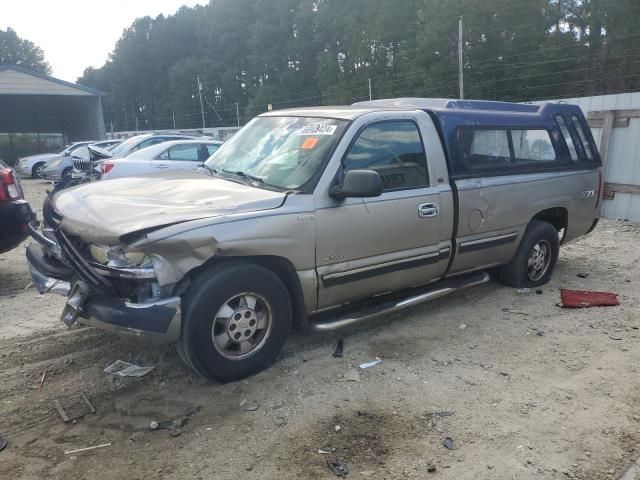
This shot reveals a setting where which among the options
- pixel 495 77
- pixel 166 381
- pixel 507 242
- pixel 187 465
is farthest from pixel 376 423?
pixel 495 77

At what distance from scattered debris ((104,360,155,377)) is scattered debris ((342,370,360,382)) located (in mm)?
1455

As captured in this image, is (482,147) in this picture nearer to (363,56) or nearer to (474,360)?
(474,360)

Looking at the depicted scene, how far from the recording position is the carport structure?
2998 cm

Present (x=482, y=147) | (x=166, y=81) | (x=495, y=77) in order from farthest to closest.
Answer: (x=166, y=81), (x=495, y=77), (x=482, y=147)

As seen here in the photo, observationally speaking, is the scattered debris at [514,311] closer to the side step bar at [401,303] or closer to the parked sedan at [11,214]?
the side step bar at [401,303]

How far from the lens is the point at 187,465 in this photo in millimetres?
2844

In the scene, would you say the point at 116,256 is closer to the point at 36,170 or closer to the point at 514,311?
the point at 514,311

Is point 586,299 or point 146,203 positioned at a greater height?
point 146,203

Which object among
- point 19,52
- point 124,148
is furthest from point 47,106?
point 19,52

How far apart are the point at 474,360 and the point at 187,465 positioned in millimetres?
2351

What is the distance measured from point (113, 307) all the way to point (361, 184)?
1.85 m

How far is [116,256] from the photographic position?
3332mm

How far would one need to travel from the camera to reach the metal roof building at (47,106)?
29984 mm

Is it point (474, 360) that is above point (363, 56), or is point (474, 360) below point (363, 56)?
below
